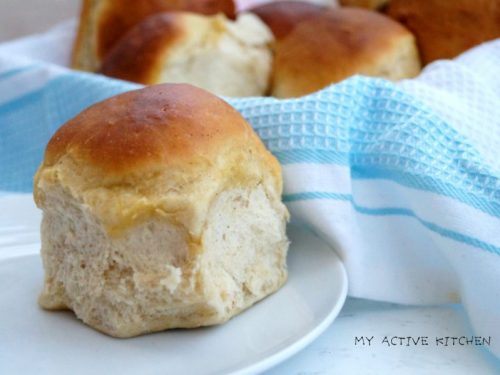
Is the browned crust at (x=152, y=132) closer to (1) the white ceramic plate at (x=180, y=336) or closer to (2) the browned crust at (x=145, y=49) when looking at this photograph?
(1) the white ceramic plate at (x=180, y=336)

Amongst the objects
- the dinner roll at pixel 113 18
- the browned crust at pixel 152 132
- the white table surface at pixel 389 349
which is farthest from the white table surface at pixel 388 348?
the dinner roll at pixel 113 18

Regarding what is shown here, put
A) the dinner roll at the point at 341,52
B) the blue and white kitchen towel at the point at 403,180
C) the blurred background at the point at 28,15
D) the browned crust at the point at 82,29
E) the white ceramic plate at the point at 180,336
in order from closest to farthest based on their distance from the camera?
the white ceramic plate at the point at 180,336 → the blue and white kitchen towel at the point at 403,180 → the dinner roll at the point at 341,52 → the browned crust at the point at 82,29 → the blurred background at the point at 28,15

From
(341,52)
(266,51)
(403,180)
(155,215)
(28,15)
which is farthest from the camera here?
(28,15)

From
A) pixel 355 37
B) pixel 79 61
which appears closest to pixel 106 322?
pixel 355 37

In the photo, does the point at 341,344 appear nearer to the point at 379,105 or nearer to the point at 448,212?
the point at 448,212

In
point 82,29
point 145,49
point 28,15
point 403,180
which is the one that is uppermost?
point 403,180

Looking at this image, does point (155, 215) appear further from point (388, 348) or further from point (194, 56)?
point (194, 56)

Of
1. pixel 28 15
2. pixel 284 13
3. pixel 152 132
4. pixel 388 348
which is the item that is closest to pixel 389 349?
pixel 388 348
